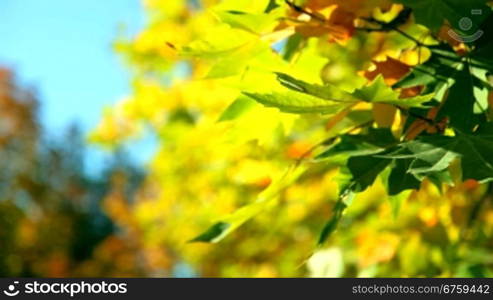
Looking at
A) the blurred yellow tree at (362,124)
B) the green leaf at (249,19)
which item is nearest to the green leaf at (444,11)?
the blurred yellow tree at (362,124)

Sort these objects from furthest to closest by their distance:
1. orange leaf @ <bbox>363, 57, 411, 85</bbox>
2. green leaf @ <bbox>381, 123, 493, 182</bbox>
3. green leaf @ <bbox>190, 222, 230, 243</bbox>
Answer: green leaf @ <bbox>190, 222, 230, 243</bbox>, orange leaf @ <bbox>363, 57, 411, 85</bbox>, green leaf @ <bbox>381, 123, 493, 182</bbox>

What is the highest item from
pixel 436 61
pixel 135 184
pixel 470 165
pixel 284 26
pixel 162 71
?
pixel 135 184

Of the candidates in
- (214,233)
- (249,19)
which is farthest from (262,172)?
(249,19)

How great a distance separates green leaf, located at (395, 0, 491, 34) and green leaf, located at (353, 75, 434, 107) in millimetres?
142

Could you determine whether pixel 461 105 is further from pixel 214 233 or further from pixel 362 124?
pixel 214 233

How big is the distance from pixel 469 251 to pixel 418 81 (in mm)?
906

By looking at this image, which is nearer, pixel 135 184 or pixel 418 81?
pixel 418 81

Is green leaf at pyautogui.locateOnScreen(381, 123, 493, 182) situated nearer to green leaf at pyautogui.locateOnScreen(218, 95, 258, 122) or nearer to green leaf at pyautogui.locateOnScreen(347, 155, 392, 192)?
green leaf at pyautogui.locateOnScreen(347, 155, 392, 192)

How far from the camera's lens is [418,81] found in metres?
1.12

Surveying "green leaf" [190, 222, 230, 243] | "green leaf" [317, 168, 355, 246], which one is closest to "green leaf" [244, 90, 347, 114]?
"green leaf" [317, 168, 355, 246]

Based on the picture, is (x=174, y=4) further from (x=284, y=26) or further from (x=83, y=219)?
(x=83, y=219)

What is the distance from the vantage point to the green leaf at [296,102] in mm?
958

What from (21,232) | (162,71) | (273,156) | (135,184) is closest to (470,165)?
(273,156)

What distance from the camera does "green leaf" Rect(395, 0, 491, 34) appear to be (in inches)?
41.3
